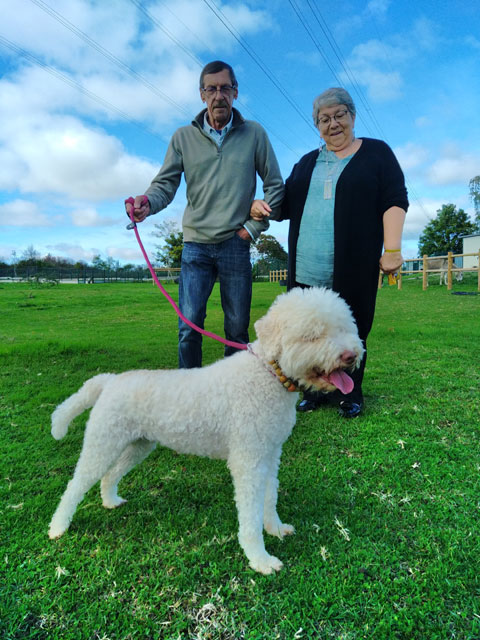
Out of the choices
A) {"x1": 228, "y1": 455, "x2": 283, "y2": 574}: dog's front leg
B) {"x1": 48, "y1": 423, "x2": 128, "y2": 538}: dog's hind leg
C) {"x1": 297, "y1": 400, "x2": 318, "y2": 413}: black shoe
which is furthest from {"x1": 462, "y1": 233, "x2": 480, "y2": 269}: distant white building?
{"x1": 48, "y1": 423, "x2": 128, "y2": 538}: dog's hind leg

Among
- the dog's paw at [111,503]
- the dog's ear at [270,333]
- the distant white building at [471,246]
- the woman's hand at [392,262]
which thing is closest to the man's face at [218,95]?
the woman's hand at [392,262]

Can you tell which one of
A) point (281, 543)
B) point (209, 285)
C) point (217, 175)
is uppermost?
point (217, 175)

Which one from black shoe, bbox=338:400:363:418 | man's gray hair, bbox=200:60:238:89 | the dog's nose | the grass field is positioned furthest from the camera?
black shoe, bbox=338:400:363:418

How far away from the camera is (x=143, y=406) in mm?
2170

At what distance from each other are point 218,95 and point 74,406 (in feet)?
8.56

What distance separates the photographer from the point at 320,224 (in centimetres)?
345

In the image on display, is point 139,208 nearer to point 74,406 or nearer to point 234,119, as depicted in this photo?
point 234,119

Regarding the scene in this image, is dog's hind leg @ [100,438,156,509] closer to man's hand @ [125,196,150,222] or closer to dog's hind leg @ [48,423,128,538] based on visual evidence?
dog's hind leg @ [48,423,128,538]

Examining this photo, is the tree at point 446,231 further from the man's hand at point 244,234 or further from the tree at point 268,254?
the man's hand at point 244,234

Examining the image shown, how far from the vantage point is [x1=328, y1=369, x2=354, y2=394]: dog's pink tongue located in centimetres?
197

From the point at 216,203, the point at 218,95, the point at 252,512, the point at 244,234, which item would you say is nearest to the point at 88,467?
the point at 252,512

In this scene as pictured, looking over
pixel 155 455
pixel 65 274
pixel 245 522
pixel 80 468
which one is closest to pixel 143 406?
pixel 80 468

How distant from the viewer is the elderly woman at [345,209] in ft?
10.8

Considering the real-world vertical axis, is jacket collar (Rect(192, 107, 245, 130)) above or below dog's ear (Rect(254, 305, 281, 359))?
above
